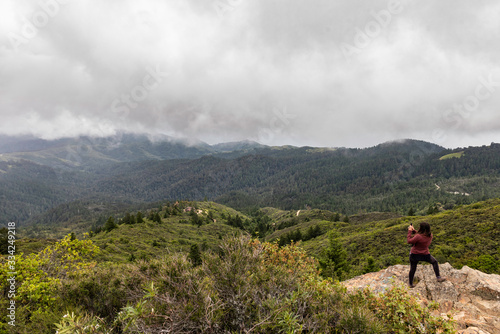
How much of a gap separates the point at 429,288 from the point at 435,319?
19.6 ft

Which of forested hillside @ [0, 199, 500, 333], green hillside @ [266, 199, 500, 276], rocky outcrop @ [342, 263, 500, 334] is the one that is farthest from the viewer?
green hillside @ [266, 199, 500, 276]

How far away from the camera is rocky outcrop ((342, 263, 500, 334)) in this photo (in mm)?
8762

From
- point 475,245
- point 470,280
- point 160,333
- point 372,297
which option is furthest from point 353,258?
point 160,333

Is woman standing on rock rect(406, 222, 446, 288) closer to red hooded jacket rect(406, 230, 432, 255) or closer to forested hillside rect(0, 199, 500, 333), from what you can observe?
red hooded jacket rect(406, 230, 432, 255)

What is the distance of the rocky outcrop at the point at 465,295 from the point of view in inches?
345

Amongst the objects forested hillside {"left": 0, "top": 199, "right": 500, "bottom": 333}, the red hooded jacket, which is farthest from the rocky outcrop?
the red hooded jacket

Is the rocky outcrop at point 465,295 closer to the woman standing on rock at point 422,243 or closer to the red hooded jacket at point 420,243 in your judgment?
the woman standing on rock at point 422,243

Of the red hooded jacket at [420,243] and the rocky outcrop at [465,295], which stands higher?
the red hooded jacket at [420,243]

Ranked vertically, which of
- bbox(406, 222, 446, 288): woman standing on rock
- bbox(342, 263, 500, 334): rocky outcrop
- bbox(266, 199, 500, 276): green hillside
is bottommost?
bbox(266, 199, 500, 276): green hillside

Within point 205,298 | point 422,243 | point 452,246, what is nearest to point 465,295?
point 422,243

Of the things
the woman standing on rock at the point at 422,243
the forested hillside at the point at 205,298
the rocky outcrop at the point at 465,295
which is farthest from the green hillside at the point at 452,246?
the forested hillside at the point at 205,298

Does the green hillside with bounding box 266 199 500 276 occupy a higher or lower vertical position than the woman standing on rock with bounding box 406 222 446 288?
lower

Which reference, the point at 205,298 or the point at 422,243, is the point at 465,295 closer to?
the point at 422,243

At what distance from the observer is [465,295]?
1061cm
